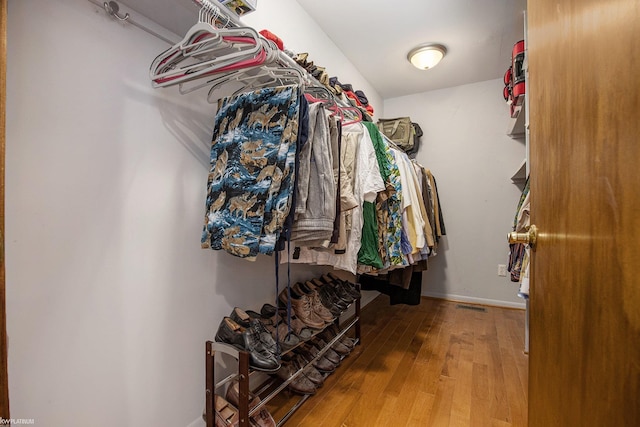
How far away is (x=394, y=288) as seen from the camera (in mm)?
2496

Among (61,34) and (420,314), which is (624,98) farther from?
(420,314)

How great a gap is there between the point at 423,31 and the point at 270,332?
232 cm

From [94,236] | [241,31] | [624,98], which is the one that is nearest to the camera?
[624,98]

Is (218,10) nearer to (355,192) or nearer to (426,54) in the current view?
(355,192)

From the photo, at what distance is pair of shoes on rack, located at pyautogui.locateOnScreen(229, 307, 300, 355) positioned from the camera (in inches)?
44.8

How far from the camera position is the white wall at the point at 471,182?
9.58ft

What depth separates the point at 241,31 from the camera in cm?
77

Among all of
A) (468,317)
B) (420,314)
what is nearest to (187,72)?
(420,314)

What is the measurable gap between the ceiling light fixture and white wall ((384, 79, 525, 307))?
0.89 meters

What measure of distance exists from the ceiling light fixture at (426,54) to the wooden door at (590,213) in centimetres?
196

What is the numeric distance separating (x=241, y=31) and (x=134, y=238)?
77 cm

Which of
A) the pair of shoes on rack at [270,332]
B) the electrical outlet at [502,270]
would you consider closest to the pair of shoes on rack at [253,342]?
the pair of shoes on rack at [270,332]

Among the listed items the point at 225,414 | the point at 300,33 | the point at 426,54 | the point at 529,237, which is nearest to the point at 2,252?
the point at 225,414

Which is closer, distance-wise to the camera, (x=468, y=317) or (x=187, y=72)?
(x=187, y=72)
